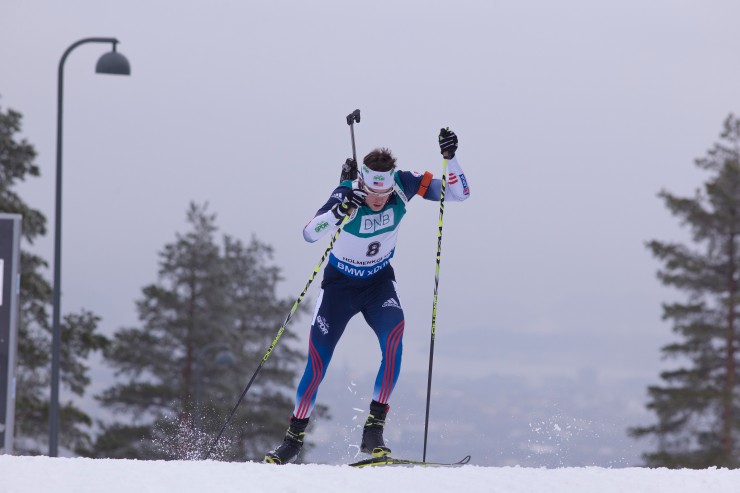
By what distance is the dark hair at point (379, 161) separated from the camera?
8.70 m

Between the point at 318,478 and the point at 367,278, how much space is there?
2.18m

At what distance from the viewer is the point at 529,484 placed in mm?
7238

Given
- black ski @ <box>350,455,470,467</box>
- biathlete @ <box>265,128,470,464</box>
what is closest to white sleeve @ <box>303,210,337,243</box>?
biathlete @ <box>265,128,470,464</box>

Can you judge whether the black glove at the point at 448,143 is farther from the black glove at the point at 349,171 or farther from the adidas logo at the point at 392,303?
the adidas logo at the point at 392,303

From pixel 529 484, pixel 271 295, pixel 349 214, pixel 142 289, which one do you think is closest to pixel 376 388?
pixel 349 214

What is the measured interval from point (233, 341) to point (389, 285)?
94.4ft

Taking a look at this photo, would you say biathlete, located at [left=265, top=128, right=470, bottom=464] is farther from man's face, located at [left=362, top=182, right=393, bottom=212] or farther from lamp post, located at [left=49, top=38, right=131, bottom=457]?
lamp post, located at [left=49, top=38, right=131, bottom=457]

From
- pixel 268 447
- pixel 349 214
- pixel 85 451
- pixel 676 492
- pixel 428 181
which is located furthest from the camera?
pixel 268 447

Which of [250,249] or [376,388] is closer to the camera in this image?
[376,388]

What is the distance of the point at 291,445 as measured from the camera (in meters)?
9.11

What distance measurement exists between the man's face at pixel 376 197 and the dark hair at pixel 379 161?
0.16 meters

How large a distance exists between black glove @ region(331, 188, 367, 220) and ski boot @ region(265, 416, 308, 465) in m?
1.76

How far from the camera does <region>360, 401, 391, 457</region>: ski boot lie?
8.84 metres

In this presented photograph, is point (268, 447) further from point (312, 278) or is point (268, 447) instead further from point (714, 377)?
point (312, 278)
